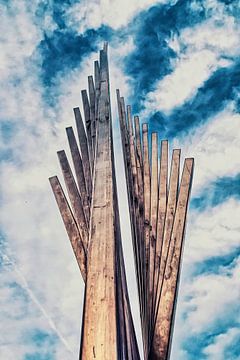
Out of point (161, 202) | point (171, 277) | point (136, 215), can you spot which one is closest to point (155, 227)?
point (161, 202)

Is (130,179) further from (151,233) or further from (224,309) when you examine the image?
(224,309)

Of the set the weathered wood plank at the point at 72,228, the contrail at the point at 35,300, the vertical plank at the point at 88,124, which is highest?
the contrail at the point at 35,300

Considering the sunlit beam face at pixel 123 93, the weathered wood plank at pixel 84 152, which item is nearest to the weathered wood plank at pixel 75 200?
the weathered wood plank at pixel 84 152

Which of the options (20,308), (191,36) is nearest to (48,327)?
(20,308)

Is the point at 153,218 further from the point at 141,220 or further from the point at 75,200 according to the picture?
the point at 75,200

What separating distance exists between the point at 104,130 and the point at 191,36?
21.1ft

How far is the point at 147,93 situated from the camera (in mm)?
9953

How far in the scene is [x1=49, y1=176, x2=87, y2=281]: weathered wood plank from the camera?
2.94 metres

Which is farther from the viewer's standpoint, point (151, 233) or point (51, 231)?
point (51, 231)

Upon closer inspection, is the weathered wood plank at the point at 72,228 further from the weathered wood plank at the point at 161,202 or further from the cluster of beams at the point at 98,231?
the weathered wood plank at the point at 161,202

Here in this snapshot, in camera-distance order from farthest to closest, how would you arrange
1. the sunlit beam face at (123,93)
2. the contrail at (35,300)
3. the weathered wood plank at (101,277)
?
1. the contrail at (35,300)
2. the sunlit beam face at (123,93)
3. the weathered wood plank at (101,277)

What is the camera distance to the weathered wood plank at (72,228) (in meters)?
2.94

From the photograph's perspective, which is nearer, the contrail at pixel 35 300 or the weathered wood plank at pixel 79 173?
the weathered wood plank at pixel 79 173

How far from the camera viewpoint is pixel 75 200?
10.7ft
